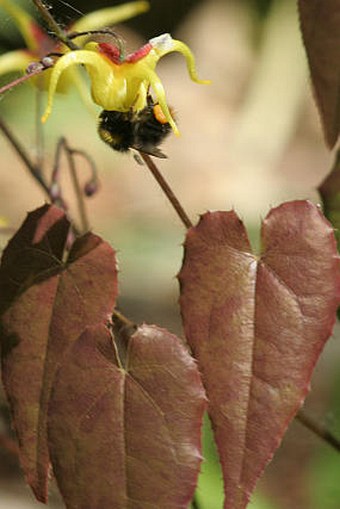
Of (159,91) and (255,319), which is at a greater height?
(159,91)

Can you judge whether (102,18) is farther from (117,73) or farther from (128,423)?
(128,423)

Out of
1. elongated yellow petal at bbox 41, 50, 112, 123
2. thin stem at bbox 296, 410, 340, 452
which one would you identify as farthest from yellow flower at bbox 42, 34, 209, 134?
thin stem at bbox 296, 410, 340, 452

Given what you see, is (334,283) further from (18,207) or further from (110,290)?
(18,207)

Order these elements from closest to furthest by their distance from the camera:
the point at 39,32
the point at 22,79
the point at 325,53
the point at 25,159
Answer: the point at 22,79 < the point at 325,53 < the point at 25,159 < the point at 39,32

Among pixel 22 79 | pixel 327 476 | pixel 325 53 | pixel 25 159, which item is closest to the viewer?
pixel 22 79

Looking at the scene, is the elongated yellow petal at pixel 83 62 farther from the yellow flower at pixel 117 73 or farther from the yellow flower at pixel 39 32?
the yellow flower at pixel 39 32

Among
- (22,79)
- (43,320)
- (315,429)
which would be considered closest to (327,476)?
(315,429)

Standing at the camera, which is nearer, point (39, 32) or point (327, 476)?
point (39, 32)
